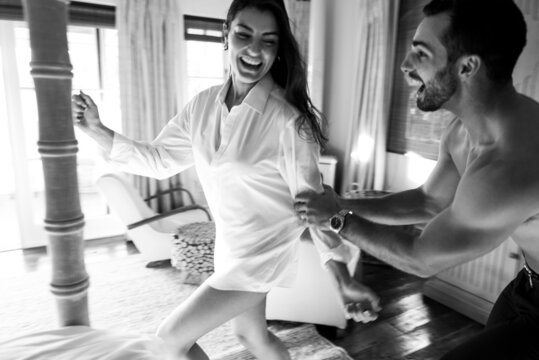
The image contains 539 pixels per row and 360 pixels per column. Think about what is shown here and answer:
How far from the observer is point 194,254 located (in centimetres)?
297

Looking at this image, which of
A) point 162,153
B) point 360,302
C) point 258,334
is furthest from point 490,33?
point 258,334

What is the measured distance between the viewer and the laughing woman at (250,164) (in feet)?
4.11

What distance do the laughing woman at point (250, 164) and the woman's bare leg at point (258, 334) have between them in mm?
67

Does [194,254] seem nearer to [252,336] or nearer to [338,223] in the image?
[252,336]

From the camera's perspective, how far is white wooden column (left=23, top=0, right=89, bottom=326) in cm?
75

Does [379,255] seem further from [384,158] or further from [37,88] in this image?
[384,158]

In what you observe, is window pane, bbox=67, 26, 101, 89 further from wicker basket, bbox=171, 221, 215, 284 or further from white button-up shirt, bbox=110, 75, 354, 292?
white button-up shirt, bbox=110, 75, 354, 292

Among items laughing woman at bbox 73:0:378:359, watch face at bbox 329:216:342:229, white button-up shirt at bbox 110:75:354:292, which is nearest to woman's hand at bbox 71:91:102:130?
laughing woman at bbox 73:0:378:359

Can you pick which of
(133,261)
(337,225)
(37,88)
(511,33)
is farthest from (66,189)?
(133,261)

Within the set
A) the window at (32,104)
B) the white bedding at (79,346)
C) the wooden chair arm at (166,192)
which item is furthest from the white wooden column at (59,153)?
the wooden chair arm at (166,192)

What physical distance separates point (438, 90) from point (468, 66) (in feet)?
0.39

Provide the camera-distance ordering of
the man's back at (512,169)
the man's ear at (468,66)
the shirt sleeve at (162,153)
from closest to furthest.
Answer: the man's back at (512,169), the man's ear at (468,66), the shirt sleeve at (162,153)

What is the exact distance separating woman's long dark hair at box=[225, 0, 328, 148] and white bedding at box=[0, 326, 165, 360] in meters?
0.73

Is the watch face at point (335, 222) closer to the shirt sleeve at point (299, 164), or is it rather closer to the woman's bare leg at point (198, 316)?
the shirt sleeve at point (299, 164)
